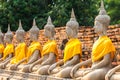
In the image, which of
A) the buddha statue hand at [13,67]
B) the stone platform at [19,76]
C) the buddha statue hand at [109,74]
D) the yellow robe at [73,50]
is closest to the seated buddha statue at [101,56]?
the buddha statue hand at [109,74]

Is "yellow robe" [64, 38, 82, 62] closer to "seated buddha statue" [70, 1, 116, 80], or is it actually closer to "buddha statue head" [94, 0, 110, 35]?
"seated buddha statue" [70, 1, 116, 80]

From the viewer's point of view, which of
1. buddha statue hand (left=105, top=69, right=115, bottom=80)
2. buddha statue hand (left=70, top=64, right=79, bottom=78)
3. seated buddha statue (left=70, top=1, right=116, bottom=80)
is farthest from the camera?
buddha statue hand (left=70, top=64, right=79, bottom=78)

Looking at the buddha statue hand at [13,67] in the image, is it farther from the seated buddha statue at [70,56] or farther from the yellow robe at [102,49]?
the yellow robe at [102,49]

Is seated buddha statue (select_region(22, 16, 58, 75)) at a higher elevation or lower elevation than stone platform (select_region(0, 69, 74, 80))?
higher

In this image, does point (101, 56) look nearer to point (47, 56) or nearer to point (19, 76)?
point (47, 56)

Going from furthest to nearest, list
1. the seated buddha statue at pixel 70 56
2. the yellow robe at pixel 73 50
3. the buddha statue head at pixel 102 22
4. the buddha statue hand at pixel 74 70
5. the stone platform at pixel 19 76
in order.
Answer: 1. the stone platform at pixel 19 76
2. the yellow robe at pixel 73 50
3. the seated buddha statue at pixel 70 56
4. the buddha statue hand at pixel 74 70
5. the buddha statue head at pixel 102 22

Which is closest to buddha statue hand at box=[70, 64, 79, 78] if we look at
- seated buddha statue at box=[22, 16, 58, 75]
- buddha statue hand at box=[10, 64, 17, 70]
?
seated buddha statue at box=[22, 16, 58, 75]

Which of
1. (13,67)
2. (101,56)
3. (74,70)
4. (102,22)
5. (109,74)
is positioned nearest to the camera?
(109,74)

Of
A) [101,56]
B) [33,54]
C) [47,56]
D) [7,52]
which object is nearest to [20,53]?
[33,54]

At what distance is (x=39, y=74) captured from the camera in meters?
7.07

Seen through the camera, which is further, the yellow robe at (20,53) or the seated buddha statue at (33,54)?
the yellow robe at (20,53)

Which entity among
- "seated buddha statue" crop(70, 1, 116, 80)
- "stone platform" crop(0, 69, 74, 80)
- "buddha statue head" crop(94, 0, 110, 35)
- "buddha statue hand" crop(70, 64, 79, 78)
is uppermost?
"buddha statue head" crop(94, 0, 110, 35)

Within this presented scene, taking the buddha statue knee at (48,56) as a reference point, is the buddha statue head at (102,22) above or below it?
above

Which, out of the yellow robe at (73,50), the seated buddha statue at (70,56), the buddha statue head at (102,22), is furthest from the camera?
the yellow robe at (73,50)
